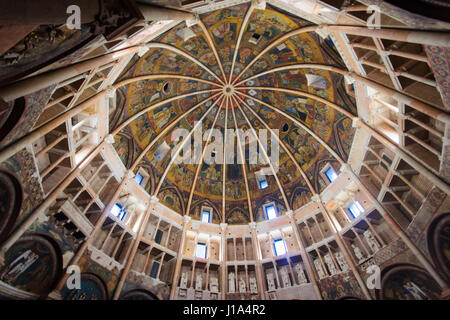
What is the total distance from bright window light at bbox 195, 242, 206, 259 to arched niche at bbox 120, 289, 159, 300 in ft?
15.7

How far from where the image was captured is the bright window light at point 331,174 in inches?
→ 748

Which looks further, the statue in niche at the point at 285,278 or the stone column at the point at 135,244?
the statue in niche at the point at 285,278

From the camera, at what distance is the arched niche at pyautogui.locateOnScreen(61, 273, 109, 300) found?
468 inches

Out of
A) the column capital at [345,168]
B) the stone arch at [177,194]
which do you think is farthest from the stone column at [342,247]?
the stone arch at [177,194]

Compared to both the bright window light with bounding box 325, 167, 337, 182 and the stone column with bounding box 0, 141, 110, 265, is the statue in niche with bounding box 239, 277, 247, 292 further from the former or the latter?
the stone column with bounding box 0, 141, 110, 265

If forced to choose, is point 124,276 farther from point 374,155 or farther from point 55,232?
point 374,155

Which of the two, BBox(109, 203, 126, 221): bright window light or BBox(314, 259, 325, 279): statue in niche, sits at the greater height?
BBox(109, 203, 126, 221): bright window light

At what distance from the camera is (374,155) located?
1586cm

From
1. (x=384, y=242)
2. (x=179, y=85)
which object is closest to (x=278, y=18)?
(x=179, y=85)

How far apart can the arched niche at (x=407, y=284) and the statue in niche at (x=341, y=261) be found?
2327mm

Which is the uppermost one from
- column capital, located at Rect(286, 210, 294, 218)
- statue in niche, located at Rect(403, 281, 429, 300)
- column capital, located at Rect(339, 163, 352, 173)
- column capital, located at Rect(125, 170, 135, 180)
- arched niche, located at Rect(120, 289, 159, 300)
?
column capital, located at Rect(125, 170, 135, 180)

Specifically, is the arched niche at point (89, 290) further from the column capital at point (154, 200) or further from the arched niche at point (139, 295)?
the column capital at point (154, 200)

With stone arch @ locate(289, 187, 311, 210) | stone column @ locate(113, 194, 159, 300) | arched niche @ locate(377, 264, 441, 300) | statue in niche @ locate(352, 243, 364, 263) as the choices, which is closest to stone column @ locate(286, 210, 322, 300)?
stone arch @ locate(289, 187, 311, 210)
